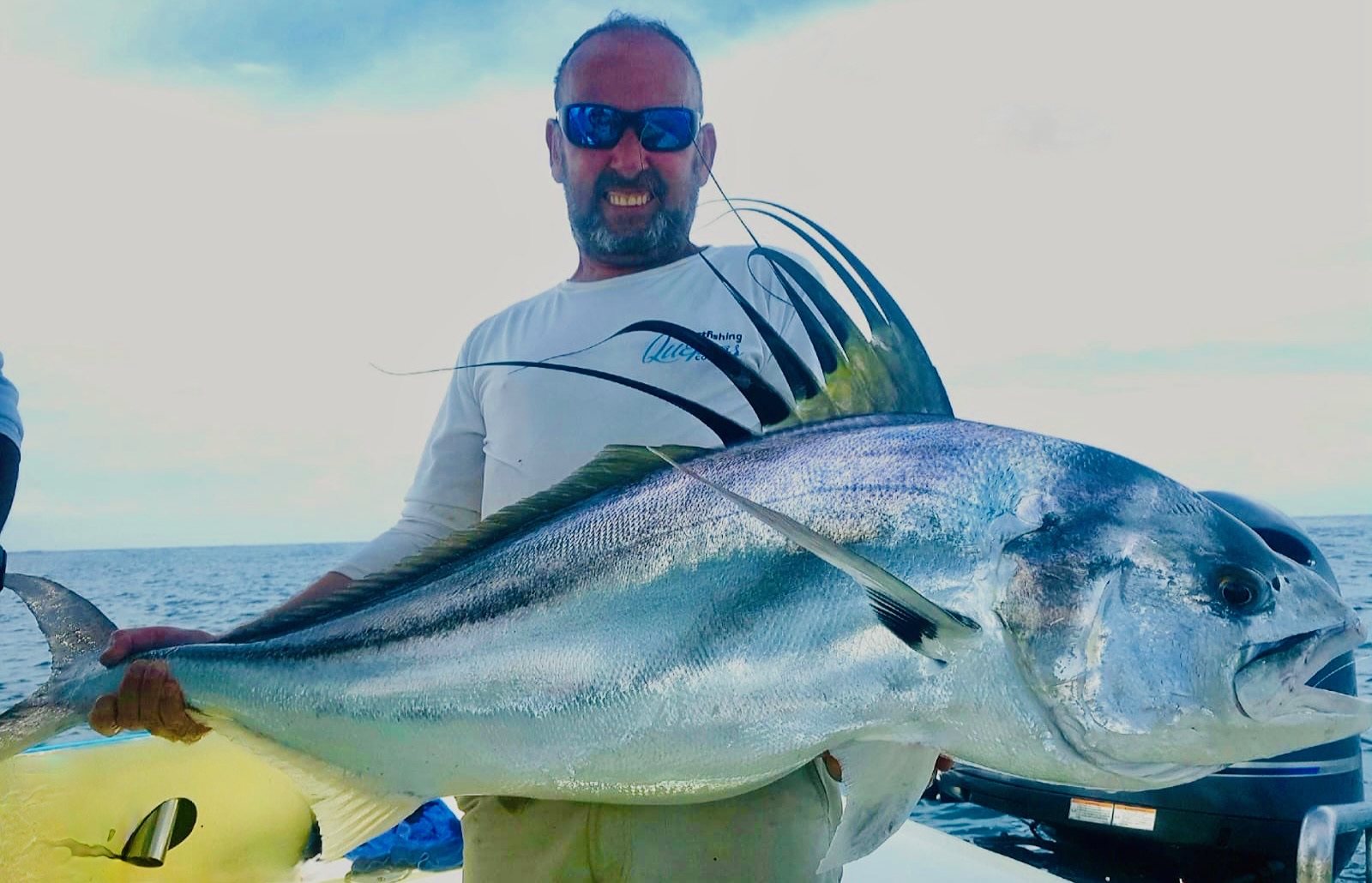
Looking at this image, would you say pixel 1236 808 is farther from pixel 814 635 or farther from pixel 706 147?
pixel 814 635

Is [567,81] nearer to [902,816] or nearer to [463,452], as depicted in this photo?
[463,452]

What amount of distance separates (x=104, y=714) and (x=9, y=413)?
1.43 m

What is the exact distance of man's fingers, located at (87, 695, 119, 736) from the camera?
209cm

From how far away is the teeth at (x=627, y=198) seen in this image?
279 cm

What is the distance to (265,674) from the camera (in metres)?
2.02

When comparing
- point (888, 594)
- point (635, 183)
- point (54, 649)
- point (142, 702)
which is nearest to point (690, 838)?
point (888, 594)

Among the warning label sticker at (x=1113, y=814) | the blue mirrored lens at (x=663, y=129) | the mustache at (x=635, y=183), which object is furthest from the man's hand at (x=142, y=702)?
the warning label sticker at (x=1113, y=814)

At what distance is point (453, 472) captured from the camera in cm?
279

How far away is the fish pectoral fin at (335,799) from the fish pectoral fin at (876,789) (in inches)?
32.4

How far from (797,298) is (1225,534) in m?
0.81

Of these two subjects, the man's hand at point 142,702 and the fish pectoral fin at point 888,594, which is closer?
the fish pectoral fin at point 888,594

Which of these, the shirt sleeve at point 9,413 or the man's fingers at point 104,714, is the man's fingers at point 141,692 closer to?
the man's fingers at point 104,714

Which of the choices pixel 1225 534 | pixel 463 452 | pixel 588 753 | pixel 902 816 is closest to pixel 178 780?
pixel 463 452

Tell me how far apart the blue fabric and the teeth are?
10.3 feet
